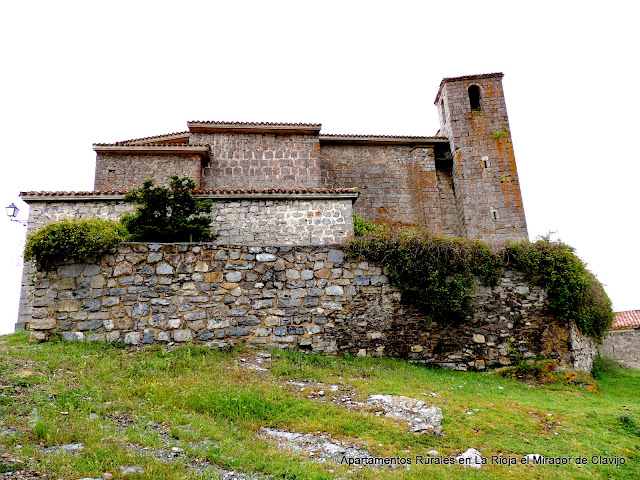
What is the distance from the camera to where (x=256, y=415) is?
20.8 ft

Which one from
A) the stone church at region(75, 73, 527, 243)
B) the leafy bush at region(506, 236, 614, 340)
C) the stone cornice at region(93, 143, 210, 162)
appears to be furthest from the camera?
the stone church at region(75, 73, 527, 243)

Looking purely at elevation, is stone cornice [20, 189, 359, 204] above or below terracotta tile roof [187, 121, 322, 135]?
below

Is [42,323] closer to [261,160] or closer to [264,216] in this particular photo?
[264,216]

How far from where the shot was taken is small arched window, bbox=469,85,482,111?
20.6 metres

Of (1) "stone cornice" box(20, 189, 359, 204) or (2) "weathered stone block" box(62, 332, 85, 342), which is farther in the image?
(1) "stone cornice" box(20, 189, 359, 204)

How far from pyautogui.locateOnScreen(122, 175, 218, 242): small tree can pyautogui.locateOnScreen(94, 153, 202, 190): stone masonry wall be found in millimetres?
5248

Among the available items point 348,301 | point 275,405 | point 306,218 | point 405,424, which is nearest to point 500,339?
point 348,301

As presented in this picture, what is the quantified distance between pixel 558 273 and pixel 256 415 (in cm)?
811

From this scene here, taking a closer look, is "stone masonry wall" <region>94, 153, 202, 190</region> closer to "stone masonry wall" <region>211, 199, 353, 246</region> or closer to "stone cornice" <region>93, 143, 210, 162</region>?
"stone cornice" <region>93, 143, 210, 162</region>

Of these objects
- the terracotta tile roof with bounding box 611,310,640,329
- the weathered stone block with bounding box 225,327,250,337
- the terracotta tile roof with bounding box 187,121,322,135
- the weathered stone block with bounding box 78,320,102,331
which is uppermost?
the terracotta tile roof with bounding box 187,121,322,135

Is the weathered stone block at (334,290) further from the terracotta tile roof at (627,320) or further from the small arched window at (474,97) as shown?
the terracotta tile roof at (627,320)

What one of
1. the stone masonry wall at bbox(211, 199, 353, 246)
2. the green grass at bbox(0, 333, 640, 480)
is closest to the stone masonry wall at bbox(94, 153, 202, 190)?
the stone masonry wall at bbox(211, 199, 353, 246)

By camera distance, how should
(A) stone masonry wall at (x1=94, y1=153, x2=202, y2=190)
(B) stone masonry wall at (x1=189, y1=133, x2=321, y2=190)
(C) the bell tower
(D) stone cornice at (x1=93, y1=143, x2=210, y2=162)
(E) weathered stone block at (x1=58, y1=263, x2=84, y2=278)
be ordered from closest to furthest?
(E) weathered stone block at (x1=58, y1=263, x2=84, y2=278) → (D) stone cornice at (x1=93, y1=143, x2=210, y2=162) → (A) stone masonry wall at (x1=94, y1=153, x2=202, y2=190) → (B) stone masonry wall at (x1=189, y1=133, x2=321, y2=190) → (C) the bell tower

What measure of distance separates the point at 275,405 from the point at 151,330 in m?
4.00
